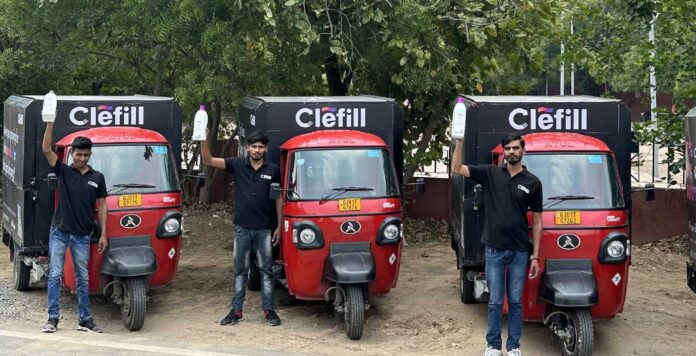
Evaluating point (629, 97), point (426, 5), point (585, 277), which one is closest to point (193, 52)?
point (426, 5)

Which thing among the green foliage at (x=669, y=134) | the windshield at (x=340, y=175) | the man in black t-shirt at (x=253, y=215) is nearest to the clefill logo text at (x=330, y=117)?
the windshield at (x=340, y=175)

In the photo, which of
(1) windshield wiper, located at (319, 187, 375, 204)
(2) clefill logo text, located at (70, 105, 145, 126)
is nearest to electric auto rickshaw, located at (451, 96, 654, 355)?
(1) windshield wiper, located at (319, 187, 375, 204)

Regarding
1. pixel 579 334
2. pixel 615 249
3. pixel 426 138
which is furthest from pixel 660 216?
pixel 579 334

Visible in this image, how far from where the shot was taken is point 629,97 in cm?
5709

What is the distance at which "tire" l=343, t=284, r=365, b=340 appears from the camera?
9938mm

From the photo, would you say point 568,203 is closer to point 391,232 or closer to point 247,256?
point 391,232

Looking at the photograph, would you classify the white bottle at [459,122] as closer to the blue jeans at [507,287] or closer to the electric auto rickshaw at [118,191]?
the blue jeans at [507,287]

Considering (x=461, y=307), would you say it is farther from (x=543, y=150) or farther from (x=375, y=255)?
(x=543, y=150)

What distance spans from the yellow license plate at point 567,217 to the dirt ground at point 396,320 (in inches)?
49.2

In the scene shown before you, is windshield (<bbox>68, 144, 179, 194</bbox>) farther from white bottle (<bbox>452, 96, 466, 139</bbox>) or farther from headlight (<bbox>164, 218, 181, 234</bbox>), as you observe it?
white bottle (<bbox>452, 96, 466, 139</bbox>)

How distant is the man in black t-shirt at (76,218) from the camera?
9.91 m

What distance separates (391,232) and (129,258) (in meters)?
2.67

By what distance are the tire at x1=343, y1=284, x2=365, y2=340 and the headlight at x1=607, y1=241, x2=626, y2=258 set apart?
2418mm

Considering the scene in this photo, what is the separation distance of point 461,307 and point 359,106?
8.42 feet
